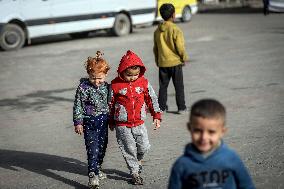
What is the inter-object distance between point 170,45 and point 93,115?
10.6ft

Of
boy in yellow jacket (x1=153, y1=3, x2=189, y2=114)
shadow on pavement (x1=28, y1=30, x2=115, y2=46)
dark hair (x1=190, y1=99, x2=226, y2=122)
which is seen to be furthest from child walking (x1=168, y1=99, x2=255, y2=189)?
shadow on pavement (x1=28, y1=30, x2=115, y2=46)

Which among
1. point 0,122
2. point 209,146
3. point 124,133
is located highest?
point 209,146

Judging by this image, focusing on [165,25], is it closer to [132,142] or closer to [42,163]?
[42,163]

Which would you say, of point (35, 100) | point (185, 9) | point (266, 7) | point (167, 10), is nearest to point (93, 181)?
point (167, 10)

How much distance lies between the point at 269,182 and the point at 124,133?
1406mm

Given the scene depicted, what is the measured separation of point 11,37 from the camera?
1697 centimetres

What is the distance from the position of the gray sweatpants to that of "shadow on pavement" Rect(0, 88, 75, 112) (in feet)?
13.5

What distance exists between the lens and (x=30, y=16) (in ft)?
55.8

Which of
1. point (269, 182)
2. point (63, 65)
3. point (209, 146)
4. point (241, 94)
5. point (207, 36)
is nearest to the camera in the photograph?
point (209, 146)

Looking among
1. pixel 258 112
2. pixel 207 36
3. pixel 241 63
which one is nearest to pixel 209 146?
pixel 258 112

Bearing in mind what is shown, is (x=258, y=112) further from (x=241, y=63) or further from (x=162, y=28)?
(x=241, y=63)

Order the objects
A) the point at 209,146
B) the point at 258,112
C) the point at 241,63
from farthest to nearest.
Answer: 1. the point at 241,63
2. the point at 258,112
3. the point at 209,146

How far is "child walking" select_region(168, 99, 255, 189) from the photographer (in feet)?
9.56

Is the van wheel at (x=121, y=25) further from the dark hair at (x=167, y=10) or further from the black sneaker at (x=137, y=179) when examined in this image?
the black sneaker at (x=137, y=179)
